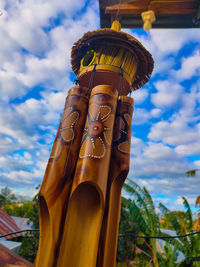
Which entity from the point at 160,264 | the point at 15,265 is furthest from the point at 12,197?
the point at 15,265

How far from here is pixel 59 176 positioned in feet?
3.63

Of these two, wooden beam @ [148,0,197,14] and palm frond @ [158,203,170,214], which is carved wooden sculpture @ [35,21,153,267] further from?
palm frond @ [158,203,170,214]

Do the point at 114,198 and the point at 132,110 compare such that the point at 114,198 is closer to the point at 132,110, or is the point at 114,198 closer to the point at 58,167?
the point at 58,167

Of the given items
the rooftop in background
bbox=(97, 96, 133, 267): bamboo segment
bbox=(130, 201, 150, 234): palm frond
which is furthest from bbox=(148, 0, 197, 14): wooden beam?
bbox=(130, 201, 150, 234): palm frond

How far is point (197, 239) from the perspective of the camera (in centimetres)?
380

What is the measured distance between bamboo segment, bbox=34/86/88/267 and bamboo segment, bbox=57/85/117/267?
58 mm

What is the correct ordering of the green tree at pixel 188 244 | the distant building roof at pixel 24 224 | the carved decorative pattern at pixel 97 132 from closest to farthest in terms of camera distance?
the carved decorative pattern at pixel 97 132, the green tree at pixel 188 244, the distant building roof at pixel 24 224

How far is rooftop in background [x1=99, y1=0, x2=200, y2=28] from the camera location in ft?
7.19

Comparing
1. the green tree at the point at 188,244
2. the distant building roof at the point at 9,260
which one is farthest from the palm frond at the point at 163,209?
the distant building roof at the point at 9,260

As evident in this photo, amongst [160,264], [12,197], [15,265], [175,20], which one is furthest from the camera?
[12,197]

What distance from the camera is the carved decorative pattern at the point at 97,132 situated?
1.12 metres

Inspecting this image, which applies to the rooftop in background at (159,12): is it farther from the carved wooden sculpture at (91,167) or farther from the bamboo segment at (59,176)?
the bamboo segment at (59,176)

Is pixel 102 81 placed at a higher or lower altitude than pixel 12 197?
lower

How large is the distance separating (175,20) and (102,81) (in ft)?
5.39
